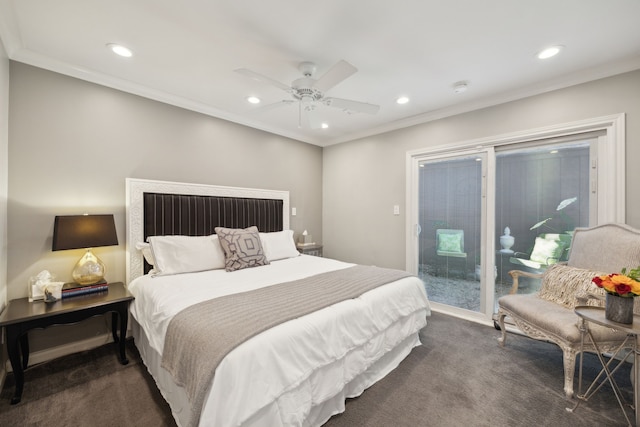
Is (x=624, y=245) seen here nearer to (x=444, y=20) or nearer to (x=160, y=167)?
(x=444, y=20)

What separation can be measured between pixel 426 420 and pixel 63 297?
2.96 m

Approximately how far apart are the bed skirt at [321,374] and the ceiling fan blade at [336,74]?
2.01m

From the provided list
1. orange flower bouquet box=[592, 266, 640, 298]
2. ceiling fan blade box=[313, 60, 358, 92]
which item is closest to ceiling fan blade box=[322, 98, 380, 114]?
ceiling fan blade box=[313, 60, 358, 92]

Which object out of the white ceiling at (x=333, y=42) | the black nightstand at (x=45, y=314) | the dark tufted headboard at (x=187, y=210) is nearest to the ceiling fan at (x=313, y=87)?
the white ceiling at (x=333, y=42)

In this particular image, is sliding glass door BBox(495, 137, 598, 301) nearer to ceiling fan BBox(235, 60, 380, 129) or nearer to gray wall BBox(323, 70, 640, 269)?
gray wall BBox(323, 70, 640, 269)

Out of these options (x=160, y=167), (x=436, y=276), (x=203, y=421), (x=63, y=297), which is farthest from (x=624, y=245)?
(x=63, y=297)

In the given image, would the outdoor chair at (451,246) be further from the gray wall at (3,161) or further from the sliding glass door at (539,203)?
the gray wall at (3,161)

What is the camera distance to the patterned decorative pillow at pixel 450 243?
355 cm

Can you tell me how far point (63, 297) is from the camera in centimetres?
223

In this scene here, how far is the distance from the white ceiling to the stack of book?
197cm

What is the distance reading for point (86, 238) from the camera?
2.30 m

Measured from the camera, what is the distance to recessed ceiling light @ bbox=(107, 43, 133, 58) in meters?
2.16

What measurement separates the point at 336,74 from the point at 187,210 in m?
2.28

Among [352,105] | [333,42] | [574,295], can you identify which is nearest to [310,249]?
[352,105]
